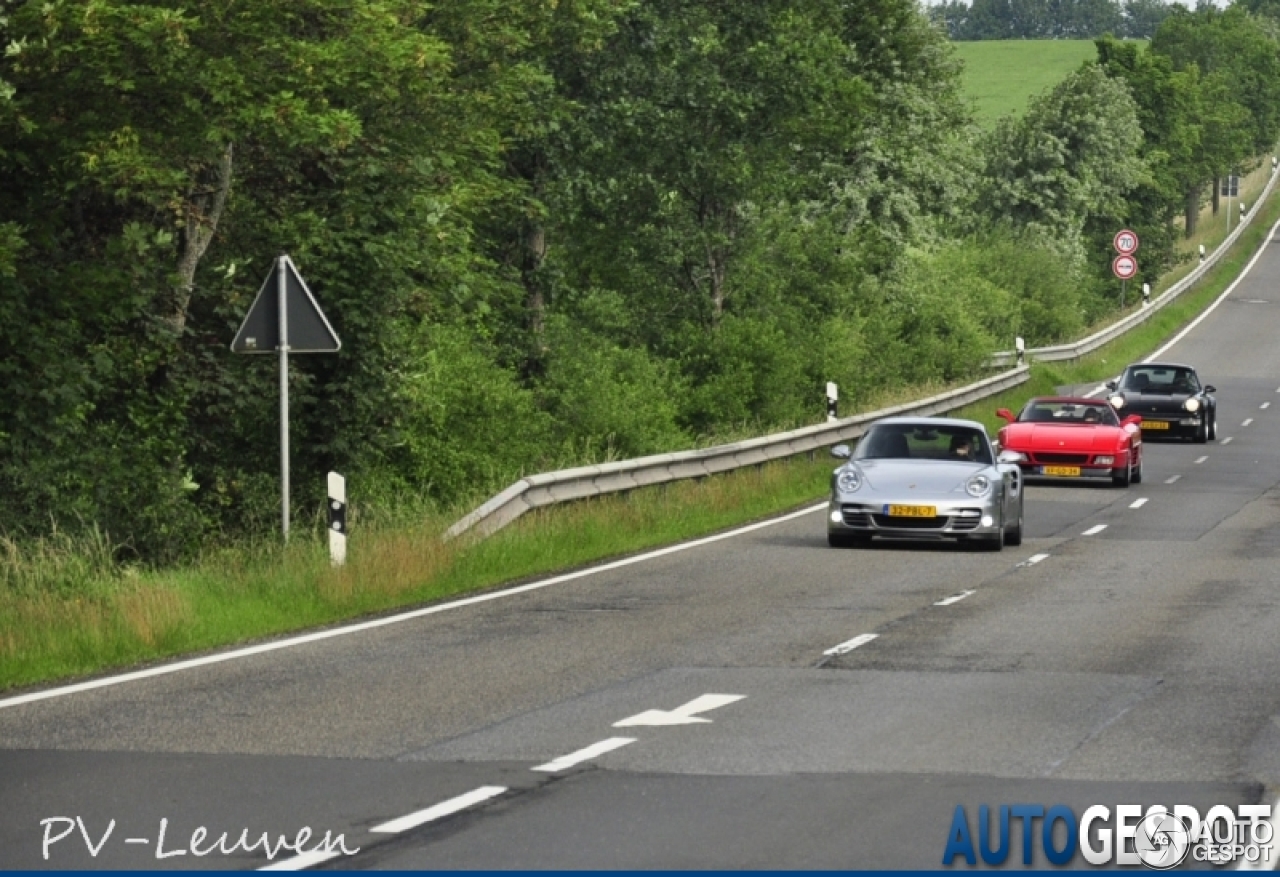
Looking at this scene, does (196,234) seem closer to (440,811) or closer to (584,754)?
(584,754)

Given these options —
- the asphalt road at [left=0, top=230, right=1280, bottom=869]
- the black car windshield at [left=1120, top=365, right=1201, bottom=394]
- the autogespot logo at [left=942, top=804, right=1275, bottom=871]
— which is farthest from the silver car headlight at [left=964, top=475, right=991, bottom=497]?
the black car windshield at [left=1120, top=365, right=1201, bottom=394]

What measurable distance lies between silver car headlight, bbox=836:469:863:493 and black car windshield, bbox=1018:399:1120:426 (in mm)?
11608

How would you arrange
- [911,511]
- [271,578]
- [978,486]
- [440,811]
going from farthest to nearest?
[978,486], [911,511], [271,578], [440,811]

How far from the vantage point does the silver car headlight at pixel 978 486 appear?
25.0 metres

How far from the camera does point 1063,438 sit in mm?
35688

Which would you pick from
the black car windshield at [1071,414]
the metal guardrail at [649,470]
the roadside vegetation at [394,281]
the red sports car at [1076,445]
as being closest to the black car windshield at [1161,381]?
the roadside vegetation at [394,281]

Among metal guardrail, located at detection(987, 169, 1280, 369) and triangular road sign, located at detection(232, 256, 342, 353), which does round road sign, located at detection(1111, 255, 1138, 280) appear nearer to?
metal guardrail, located at detection(987, 169, 1280, 369)

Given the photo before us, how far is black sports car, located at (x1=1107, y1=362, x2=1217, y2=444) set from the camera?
150 feet

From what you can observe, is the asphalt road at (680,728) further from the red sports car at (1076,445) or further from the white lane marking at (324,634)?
the red sports car at (1076,445)

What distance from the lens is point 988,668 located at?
594 inches

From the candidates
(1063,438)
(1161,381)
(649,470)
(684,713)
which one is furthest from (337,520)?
(1161,381)

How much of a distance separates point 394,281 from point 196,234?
2.30m

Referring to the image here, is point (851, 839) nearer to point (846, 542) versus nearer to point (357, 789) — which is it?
point (357, 789)

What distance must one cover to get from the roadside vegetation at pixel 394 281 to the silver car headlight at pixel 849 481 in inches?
81.4
